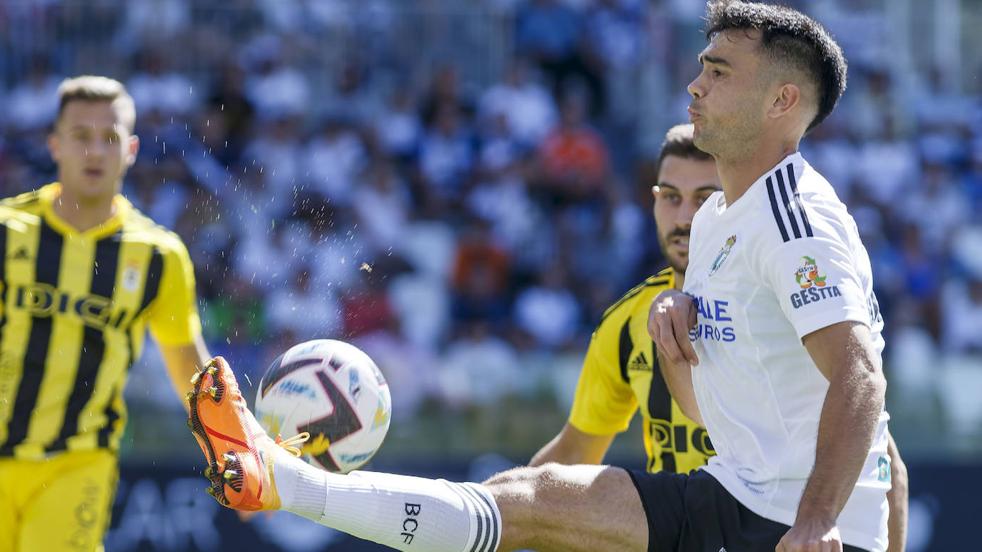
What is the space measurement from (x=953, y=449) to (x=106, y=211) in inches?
282

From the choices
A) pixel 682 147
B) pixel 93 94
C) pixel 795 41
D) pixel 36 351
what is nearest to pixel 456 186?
pixel 93 94

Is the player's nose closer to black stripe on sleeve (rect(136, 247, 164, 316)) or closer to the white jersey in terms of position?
the white jersey

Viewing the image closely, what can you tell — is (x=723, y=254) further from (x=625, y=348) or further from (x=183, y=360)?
(x=183, y=360)

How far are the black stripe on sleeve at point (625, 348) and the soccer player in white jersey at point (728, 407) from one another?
0.91 metres

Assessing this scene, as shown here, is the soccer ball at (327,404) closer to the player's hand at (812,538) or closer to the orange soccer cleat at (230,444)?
the orange soccer cleat at (230,444)

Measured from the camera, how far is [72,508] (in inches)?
241

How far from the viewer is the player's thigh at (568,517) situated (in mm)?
4609

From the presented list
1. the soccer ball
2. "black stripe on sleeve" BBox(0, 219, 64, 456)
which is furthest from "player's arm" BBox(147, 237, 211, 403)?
the soccer ball

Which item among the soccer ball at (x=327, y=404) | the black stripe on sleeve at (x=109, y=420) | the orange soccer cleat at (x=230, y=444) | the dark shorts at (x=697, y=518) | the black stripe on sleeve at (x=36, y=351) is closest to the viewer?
A: the orange soccer cleat at (x=230, y=444)

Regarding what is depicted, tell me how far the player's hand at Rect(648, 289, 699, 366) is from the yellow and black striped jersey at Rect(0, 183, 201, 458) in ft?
9.42

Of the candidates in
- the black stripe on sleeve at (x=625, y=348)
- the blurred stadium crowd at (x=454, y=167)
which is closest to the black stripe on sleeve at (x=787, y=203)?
the black stripe on sleeve at (x=625, y=348)

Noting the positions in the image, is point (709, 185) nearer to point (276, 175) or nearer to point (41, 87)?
point (276, 175)

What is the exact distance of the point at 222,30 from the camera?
13.6m

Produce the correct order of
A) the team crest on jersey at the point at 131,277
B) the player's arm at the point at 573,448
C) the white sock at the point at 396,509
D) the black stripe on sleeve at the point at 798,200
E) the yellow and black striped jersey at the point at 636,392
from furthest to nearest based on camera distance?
1. the team crest on jersey at the point at 131,277
2. the player's arm at the point at 573,448
3. the yellow and black striped jersey at the point at 636,392
4. the white sock at the point at 396,509
5. the black stripe on sleeve at the point at 798,200
